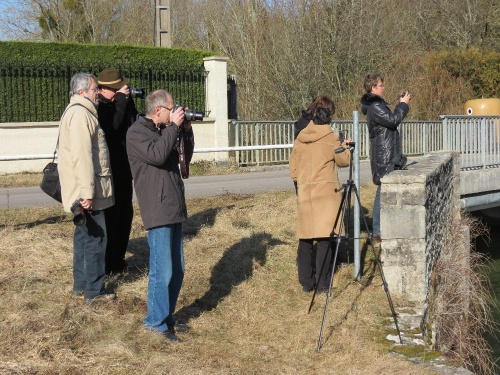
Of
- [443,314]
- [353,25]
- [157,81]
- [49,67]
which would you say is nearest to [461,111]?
[353,25]

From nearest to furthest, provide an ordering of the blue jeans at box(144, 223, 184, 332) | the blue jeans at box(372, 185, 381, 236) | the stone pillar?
1. the blue jeans at box(144, 223, 184, 332)
2. the blue jeans at box(372, 185, 381, 236)
3. the stone pillar

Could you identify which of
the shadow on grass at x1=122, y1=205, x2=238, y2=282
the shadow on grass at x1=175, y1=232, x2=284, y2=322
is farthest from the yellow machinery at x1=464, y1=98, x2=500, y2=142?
the shadow on grass at x1=175, y1=232, x2=284, y2=322

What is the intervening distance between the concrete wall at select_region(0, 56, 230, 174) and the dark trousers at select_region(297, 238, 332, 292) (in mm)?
11037

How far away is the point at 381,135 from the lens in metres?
9.03

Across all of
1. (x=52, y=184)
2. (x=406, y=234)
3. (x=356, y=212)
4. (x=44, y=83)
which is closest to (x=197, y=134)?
(x=44, y=83)

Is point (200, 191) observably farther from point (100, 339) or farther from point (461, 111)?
point (461, 111)

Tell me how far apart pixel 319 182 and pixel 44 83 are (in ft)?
42.9

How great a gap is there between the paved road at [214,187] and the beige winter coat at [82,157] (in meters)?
5.19

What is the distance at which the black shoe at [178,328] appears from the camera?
6.64 m

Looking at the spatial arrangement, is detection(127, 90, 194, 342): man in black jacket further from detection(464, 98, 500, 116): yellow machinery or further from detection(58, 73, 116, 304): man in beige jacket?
detection(464, 98, 500, 116): yellow machinery

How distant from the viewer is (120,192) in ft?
25.7

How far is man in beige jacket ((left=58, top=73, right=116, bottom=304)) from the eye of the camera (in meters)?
6.52

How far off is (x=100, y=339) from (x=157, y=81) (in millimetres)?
15704

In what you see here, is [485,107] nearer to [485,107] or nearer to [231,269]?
[485,107]
